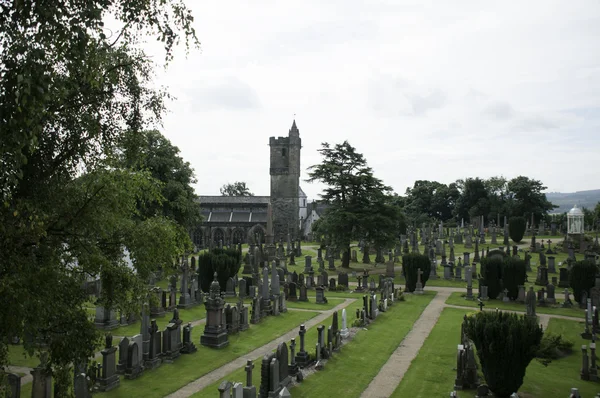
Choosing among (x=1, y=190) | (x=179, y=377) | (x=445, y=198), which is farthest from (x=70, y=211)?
(x=445, y=198)

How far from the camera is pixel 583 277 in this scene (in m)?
23.3

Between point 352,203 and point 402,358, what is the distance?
74.1 ft

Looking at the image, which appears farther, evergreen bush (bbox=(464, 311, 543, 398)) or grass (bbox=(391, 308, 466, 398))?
grass (bbox=(391, 308, 466, 398))

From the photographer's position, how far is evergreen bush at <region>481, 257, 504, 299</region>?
24375 millimetres

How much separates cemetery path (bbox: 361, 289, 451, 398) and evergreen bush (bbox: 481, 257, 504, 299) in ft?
11.9

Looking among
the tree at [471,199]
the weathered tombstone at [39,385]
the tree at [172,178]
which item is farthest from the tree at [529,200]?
the weathered tombstone at [39,385]

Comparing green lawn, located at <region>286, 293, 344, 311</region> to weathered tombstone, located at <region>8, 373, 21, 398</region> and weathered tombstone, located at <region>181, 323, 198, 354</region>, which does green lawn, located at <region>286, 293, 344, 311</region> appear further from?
weathered tombstone, located at <region>8, 373, 21, 398</region>

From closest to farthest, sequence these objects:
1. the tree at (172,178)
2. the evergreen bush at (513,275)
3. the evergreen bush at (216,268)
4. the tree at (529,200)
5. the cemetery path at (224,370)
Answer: the cemetery path at (224,370)
the evergreen bush at (513,275)
the evergreen bush at (216,268)
the tree at (172,178)
the tree at (529,200)

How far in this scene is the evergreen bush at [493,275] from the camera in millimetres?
24375

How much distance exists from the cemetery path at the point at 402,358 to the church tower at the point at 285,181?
40.5 m

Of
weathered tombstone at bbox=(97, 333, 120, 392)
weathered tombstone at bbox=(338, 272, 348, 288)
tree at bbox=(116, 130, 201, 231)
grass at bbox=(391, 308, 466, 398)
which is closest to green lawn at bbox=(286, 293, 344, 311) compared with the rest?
weathered tombstone at bbox=(338, 272, 348, 288)

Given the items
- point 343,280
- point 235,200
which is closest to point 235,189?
point 235,200

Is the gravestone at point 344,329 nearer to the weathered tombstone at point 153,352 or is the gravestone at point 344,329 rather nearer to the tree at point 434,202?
the weathered tombstone at point 153,352

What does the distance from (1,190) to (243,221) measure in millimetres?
56611
